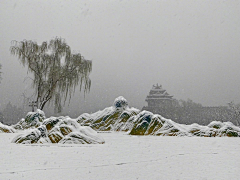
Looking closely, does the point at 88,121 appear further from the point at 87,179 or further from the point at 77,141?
the point at 87,179

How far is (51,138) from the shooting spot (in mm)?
5395

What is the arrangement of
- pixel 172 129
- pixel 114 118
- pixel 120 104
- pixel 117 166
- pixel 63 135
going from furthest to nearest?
pixel 120 104 < pixel 114 118 < pixel 172 129 < pixel 63 135 < pixel 117 166

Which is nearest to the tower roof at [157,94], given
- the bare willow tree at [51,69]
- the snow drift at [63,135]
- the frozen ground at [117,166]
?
the bare willow tree at [51,69]

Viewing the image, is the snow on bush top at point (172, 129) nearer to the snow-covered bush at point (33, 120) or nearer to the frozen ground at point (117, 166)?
the frozen ground at point (117, 166)

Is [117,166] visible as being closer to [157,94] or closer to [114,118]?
[114,118]

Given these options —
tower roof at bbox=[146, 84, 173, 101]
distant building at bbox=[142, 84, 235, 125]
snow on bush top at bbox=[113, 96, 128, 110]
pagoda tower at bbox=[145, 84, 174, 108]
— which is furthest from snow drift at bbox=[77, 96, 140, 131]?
tower roof at bbox=[146, 84, 173, 101]

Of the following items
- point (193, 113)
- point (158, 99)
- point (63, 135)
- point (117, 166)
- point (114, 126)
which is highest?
point (117, 166)

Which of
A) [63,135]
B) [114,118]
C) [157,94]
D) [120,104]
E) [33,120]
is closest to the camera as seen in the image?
[63,135]

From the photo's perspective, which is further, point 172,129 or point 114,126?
point 114,126

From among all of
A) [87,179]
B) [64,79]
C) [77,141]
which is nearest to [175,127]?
[77,141]

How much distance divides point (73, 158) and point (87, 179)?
40.3 inches

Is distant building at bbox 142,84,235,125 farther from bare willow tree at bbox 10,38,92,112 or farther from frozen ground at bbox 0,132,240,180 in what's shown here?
frozen ground at bbox 0,132,240,180

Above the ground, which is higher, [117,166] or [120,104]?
[117,166]

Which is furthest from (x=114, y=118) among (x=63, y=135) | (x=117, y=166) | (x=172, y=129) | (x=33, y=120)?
(x=117, y=166)
